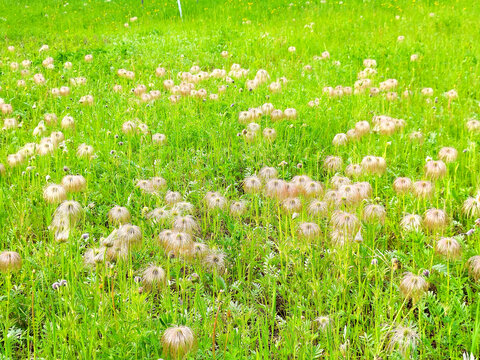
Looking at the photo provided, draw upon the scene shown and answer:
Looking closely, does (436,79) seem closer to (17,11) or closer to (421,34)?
(421,34)

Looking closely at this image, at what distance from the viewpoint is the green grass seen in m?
2.67

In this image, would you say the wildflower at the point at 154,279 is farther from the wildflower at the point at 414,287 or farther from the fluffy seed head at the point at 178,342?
the wildflower at the point at 414,287

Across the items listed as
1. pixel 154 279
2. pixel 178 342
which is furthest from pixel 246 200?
pixel 178 342

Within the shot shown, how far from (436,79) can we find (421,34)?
112 inches

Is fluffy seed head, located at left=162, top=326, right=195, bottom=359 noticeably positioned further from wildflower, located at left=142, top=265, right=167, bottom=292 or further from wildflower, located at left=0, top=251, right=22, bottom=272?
wildflower, located at left=0, top=251, right=22, bottom=272

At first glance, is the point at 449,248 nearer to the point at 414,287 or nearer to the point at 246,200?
the point at 414,287

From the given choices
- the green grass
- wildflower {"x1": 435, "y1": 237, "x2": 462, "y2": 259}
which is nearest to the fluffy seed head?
the green grass

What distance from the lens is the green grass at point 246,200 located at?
2.67 meters

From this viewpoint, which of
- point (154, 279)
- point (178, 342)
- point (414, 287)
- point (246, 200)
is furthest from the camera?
point (246, 200)

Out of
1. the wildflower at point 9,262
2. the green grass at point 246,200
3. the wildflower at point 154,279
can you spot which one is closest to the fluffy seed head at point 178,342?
the green grass at point 246,200

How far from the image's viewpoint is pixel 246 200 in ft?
14.0

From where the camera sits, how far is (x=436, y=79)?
7.12 metres

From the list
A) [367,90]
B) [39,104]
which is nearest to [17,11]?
[39,104]

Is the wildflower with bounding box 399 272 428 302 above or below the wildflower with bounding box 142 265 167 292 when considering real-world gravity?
below
